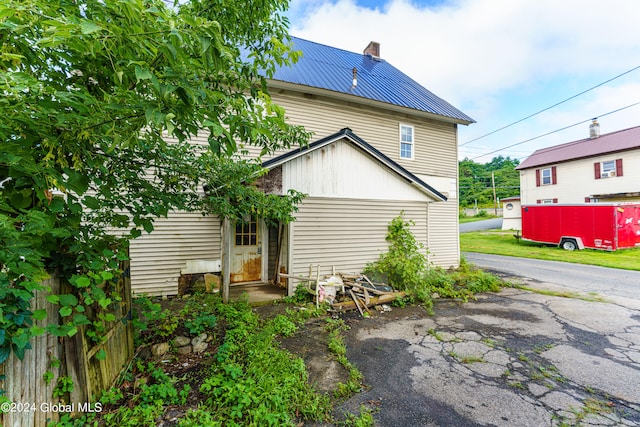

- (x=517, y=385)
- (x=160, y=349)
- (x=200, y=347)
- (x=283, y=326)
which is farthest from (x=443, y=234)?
(x=160, y=349)

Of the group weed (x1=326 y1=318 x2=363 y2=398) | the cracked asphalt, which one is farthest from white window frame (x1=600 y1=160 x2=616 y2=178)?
weed (x1=326 y1=318 x2=363 y2=398)

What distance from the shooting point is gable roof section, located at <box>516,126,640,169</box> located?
57.8 feet

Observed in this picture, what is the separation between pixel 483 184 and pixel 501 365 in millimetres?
52421

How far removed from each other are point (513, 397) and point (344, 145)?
5.12m

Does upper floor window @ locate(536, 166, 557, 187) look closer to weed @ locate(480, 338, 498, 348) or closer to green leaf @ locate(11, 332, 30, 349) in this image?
weed @ locate(480, 338, 498, 348)

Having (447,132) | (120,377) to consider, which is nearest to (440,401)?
(120,377)

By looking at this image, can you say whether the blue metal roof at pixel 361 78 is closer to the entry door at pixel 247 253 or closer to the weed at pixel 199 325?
the entry door at pixel 247 253

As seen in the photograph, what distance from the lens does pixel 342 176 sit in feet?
19.7

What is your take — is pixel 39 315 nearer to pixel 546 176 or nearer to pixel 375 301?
pixel 375 301

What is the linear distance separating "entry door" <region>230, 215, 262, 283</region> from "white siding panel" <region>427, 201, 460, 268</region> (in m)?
5.99

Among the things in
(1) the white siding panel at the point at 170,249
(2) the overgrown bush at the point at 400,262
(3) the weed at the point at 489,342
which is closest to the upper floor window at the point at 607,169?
(2) the overgrown bush at the point at 400,262

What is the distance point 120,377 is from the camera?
2906mm

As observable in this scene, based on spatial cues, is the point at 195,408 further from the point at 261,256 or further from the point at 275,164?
the point at 261,256

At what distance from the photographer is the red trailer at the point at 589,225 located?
474 inches
